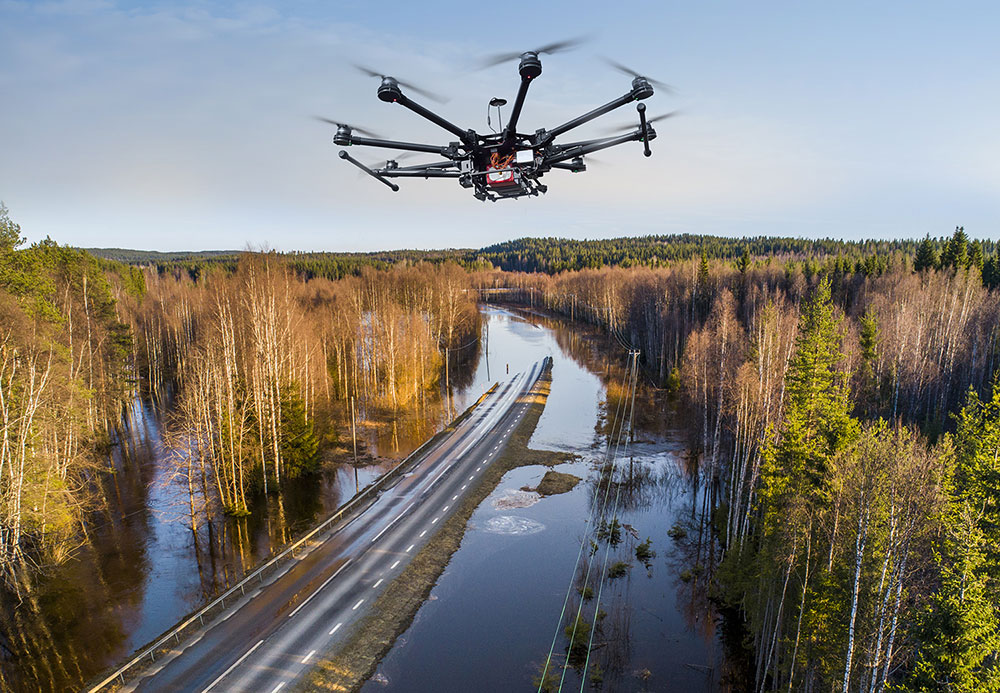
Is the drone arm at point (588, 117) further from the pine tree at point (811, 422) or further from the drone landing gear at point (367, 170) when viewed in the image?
the pine tree at point (811, 422)

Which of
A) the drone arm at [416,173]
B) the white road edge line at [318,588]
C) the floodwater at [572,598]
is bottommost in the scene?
the floodwater at [572,598]

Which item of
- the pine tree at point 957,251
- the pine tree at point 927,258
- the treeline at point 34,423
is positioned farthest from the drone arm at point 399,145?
the pine tree at point 927,258

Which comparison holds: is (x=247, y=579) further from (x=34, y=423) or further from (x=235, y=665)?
(x=34, y=423)

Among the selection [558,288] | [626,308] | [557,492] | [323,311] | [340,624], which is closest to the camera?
[340,624]

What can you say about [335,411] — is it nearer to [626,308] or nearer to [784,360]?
[784,360]

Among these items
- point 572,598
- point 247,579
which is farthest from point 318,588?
point 572,598

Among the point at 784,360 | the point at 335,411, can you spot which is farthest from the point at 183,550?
the point at 784,360
